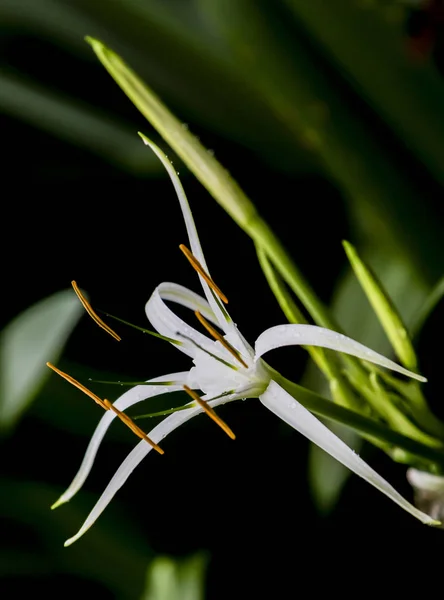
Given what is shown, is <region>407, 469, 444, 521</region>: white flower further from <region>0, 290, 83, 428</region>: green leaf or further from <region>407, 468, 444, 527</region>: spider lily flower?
<region>0, 290, 83, 428</region>: green leaf

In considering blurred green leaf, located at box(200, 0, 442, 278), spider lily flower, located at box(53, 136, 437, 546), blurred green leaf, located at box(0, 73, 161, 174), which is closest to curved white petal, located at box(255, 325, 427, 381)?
spider lily flower, located at box(53, 136, 437, 546)

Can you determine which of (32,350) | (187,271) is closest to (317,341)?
(32,350)

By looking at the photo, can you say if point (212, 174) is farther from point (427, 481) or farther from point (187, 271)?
point (187, 271)

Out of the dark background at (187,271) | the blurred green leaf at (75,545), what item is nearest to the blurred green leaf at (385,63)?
the dark background at (187,271)

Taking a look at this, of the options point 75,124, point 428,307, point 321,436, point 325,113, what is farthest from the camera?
point 75,124

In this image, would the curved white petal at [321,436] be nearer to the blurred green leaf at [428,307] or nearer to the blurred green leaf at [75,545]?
the blurred green leaf at [428,307]

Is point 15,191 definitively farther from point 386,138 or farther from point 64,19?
point 386,138
